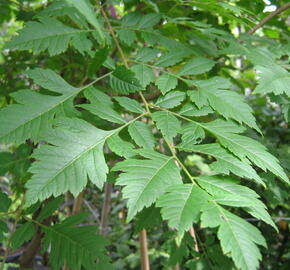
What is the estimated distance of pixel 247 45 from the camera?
1.03 meters

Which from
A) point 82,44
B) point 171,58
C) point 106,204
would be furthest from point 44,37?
point 106,204

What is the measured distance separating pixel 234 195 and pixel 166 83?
35 cm

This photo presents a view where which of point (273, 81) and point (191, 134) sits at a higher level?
point (273, 81)

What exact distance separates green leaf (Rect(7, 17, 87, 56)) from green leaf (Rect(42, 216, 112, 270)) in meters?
0.45

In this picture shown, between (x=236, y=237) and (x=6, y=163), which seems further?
(x=6, y=163)

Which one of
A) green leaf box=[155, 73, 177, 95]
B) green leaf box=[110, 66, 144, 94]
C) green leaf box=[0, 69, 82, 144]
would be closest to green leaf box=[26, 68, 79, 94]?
green leaf box=[0, 69, 82, 144]

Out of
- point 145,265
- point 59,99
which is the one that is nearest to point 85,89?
point 59,99

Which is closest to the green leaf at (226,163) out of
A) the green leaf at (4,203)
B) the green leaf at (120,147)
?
the green leaf at (120,147)

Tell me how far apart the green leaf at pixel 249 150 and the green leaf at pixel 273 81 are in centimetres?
16

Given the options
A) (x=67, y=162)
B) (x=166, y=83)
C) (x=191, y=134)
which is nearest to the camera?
(x=67, y=162)

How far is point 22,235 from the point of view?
0.95 metres

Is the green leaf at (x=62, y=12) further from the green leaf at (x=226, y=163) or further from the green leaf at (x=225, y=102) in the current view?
the green leaf at (x=226, y=163)

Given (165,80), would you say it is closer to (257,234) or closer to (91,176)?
(91,176)

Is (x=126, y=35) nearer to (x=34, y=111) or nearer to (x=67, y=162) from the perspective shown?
(x=34, y=111)
